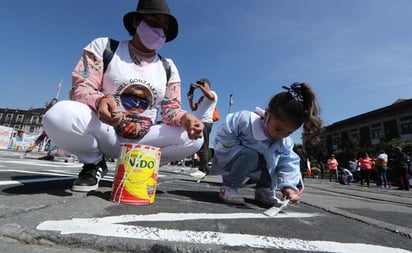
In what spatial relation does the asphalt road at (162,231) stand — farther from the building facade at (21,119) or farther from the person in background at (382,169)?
the building facade at (21,119)

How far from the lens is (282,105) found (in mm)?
1929

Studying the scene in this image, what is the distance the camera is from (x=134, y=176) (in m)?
1.46

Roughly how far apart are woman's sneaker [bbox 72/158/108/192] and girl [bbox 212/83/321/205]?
0.96 metres

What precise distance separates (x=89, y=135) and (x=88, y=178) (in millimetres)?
296

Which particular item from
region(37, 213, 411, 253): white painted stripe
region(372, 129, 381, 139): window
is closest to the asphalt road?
region(37, 213, 411, 253): white painted stripe

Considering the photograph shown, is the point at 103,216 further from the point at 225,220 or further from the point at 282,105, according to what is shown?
the point at 282,105

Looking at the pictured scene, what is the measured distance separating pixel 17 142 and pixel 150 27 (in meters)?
27.2

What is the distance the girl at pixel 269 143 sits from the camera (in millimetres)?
1935

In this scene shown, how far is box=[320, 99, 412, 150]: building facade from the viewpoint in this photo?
110ft

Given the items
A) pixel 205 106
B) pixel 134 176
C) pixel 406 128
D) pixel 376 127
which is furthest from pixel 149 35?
pixel 376 127

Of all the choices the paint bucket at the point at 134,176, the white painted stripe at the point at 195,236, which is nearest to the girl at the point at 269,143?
the paint bucket at the point at 134,176

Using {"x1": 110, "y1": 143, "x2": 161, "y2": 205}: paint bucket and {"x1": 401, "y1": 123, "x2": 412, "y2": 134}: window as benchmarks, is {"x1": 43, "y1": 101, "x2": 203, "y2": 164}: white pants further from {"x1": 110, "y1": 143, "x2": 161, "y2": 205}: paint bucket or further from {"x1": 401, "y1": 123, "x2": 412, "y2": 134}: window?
{"x1": 401, "y1": 123, "x2": 412, "y2": 134}: window

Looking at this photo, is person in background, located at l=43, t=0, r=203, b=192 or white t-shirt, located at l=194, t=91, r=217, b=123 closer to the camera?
person in background, located at l=43, t=0, r=203, b=192

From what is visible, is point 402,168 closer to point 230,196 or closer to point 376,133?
point 230,196
